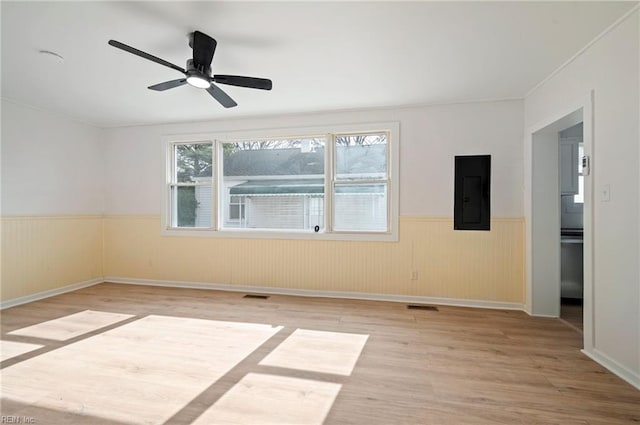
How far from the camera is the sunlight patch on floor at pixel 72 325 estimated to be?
110 inches

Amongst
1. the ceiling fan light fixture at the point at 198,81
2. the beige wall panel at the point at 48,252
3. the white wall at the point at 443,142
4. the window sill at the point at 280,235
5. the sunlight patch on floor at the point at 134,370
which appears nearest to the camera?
the sunlight patch on floor at the point at 134,370

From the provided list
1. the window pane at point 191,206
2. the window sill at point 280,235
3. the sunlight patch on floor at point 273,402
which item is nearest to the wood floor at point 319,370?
the sunlight patch on floor at point 273,402

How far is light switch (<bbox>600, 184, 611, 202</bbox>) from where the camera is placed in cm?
218

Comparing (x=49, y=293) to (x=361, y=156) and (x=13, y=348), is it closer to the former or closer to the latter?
(x=13, y=348)

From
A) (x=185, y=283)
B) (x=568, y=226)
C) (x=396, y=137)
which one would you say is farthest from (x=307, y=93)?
(x=568, y=226)

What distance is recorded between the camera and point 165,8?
6.43ft

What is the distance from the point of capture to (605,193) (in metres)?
2.21

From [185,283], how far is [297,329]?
2462mm

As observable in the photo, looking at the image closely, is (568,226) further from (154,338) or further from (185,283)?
(185,283)

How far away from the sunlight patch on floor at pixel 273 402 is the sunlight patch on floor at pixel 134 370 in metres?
0.24

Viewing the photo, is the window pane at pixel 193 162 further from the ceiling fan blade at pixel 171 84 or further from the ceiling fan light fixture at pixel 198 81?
the ceiling fan light fixture at pixel 198 81

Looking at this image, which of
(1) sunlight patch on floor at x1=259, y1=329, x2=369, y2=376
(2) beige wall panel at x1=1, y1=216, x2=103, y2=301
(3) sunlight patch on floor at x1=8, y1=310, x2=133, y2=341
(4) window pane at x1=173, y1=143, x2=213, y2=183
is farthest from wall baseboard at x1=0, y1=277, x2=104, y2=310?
(1) sunlight patch on floor at x1=259, y1=329, x2=369, y2=376

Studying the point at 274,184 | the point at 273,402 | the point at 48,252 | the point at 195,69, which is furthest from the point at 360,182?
the point at 48,252

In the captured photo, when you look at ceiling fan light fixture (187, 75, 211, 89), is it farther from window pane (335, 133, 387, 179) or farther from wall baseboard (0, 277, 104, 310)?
wall baseboard (0, 277, 104, 310)
